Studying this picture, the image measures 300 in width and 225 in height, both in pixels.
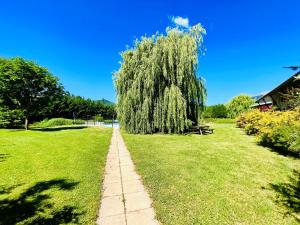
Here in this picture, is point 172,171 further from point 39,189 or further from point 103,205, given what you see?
point 39,189

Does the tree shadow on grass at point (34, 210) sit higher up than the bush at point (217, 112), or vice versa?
the bush at point (217, 112)

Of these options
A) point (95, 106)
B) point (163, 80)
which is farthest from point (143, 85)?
point (95, 106)

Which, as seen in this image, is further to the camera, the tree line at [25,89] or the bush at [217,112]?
the bush at [217,112]

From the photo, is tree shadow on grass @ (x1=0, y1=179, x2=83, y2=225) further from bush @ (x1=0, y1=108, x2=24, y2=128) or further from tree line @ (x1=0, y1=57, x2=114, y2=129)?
bush @ (x1=0, y1=108, x2=24, y2=128)

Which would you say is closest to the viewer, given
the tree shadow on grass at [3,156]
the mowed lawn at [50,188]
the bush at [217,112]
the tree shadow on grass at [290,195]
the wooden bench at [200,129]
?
Answer: the mowed lawn at [50,188]

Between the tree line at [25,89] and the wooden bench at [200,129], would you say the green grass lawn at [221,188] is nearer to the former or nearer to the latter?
the wooden bench at [200,129]

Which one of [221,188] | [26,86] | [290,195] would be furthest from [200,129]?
[26,86]

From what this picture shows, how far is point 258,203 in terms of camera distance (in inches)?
150

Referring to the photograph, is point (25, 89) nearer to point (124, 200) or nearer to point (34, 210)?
point (34, 210)

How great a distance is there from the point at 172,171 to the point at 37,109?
1667 centimetres

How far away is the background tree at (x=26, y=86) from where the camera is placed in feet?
52.7

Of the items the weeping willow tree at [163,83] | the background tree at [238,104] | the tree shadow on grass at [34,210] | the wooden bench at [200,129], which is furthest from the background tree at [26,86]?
the background tree at [238,104]

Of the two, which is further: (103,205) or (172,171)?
(172,171)

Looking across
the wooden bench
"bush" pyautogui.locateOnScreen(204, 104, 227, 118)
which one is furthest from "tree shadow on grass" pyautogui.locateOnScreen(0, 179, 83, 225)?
"bush" pyautogui.locateOnScreen(204, 104, 227, 118)
